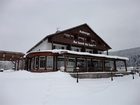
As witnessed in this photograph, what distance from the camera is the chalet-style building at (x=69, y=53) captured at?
862 inches

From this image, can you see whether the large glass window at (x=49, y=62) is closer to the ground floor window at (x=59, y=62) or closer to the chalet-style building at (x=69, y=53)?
the chalet-style building at (x=69, y=53)

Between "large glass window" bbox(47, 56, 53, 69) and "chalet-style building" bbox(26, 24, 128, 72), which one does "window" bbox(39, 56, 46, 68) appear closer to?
"chalet-style building" bbox(26, 24, 128, 72)

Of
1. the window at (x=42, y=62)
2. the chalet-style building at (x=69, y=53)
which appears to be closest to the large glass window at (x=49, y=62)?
the chalet-style building at (x=69, y=53)

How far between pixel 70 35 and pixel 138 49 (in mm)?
75157

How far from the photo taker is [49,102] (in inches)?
307

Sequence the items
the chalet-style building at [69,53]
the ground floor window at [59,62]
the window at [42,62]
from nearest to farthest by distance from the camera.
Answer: the chalet-style building at [69,53] < the window at [42,62] < the ground floor window at [59,62]

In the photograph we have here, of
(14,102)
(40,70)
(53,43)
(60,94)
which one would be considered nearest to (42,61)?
(40,70)

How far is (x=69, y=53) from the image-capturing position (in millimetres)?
20547

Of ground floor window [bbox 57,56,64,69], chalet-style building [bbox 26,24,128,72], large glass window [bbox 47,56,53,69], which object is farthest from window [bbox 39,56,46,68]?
ground floor window [bbox 57,56,64,69]

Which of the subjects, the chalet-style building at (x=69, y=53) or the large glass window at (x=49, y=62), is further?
the large glass window at (x=49, y=62)

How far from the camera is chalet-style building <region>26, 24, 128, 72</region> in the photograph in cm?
2191

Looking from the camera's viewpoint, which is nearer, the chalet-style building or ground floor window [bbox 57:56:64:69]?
the chalet-style building

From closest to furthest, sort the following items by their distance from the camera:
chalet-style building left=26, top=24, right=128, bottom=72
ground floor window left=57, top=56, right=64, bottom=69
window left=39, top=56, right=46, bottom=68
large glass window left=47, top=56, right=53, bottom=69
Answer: chalet-style building left=26, top=24, right=128, bottom=72, window left=39, top=56, right=46, bottom=68, large glass window left=47, top=56, right=53, bottom=69, ground floor window left=57, top=56, right=64, bottom=69

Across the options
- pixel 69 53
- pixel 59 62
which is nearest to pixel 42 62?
pixel 59 62
